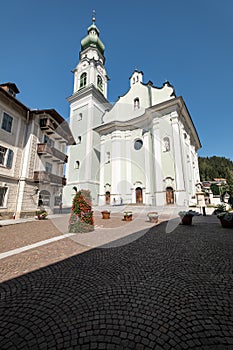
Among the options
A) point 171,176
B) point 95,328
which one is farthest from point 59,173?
point 95,328

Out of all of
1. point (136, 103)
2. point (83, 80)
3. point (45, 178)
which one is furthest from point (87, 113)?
point (45, 178)

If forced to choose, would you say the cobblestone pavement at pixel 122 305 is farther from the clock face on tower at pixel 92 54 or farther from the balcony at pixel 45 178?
the clock face on tower at pixel 92 54

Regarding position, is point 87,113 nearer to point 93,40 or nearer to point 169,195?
point 93,40

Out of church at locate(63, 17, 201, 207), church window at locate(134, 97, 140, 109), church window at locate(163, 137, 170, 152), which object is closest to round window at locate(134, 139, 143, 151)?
church at locate(63, 17, 201, 207)

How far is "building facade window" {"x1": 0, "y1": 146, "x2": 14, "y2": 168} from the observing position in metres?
13.6

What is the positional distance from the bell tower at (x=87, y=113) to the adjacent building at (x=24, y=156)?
33.7 ft

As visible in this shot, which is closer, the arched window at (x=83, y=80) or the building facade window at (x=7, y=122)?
the building facade window at (x=7, y=122)

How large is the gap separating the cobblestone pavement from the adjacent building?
1264 cm

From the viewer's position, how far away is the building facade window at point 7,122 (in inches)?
541

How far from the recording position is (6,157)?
1382cm

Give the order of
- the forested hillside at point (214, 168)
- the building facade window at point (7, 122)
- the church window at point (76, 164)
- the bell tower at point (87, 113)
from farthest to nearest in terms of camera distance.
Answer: the forested hillside at point (214, 168) → the church window at point (76, 164) → the bell tower at point (87, 113) → the building facade window at point (7, 122)

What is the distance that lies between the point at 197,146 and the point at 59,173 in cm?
3359

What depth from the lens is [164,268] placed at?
3807mm

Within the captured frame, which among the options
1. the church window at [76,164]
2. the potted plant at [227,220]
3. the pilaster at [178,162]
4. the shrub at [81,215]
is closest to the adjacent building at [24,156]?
the shrub at [81,215]
